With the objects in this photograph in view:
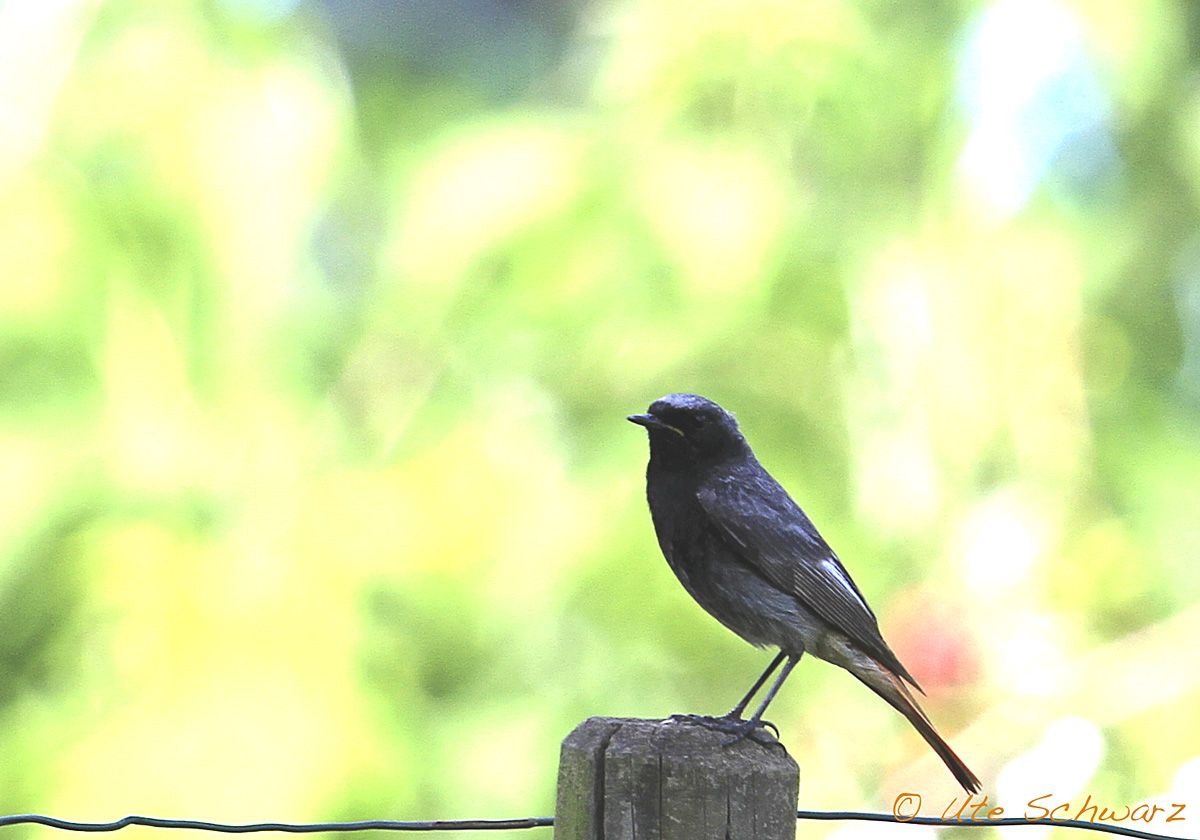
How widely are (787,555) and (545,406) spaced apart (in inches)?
85.5

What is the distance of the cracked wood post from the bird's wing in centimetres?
133

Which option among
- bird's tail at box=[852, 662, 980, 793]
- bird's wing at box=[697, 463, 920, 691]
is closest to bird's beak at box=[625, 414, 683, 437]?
bird's wing at box=[697, 463, 920, 691]

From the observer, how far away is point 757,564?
3.63 meters

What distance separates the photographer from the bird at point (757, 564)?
3.64 metres

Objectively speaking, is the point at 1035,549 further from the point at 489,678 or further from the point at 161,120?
the point at 161,120

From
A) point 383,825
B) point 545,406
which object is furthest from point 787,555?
point 545,406

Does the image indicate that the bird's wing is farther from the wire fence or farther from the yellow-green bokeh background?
the yellow-green bokeh background

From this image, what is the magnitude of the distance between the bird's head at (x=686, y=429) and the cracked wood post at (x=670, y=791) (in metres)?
1.56

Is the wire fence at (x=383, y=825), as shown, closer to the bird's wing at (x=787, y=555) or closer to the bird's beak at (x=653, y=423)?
the bird's wing at (x=787, y=555)

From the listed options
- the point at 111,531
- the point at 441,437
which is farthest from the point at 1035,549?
the point at 111,531

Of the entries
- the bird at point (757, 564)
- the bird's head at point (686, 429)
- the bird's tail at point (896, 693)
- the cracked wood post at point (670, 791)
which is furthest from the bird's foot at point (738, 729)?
the bird's head at point (686, 429)

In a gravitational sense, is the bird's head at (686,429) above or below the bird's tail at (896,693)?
above

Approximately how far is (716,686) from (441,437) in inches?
51.5

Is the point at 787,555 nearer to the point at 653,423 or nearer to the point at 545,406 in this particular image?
the point at 653,423
